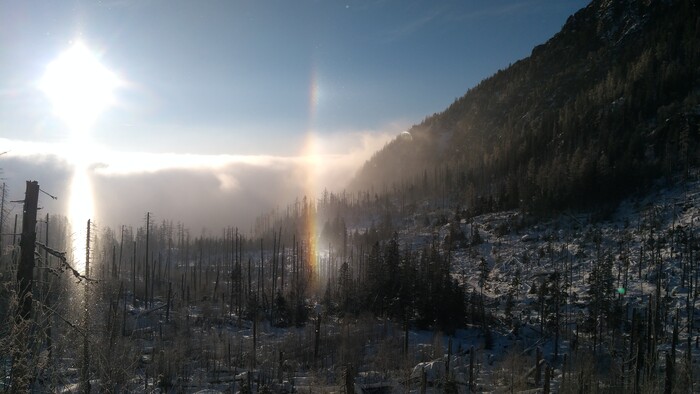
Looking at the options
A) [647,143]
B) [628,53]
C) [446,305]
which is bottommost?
[446,305]

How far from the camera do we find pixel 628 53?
109375mm

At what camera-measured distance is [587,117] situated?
300ft

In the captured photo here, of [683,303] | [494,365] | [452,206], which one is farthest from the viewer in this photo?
[452,206]

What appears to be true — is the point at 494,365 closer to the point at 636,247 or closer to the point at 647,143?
the point at 636,247

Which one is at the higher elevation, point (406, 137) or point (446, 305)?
point (406, 137)

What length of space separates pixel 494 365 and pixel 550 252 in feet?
104

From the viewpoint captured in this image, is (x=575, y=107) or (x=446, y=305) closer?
(x=446, y=305)

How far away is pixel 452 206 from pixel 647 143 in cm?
4354

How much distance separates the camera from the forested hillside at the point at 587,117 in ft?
233

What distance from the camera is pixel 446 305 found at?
42250 millimetres

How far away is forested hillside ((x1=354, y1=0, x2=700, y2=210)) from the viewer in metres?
71.0

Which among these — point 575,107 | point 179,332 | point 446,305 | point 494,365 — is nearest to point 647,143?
point 575,107

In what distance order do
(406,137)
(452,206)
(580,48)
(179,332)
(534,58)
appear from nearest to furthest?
(179,332) < (452,206) < (580,48) < (534,58) < (406,137)

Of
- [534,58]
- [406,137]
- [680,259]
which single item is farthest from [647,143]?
[406,137]
